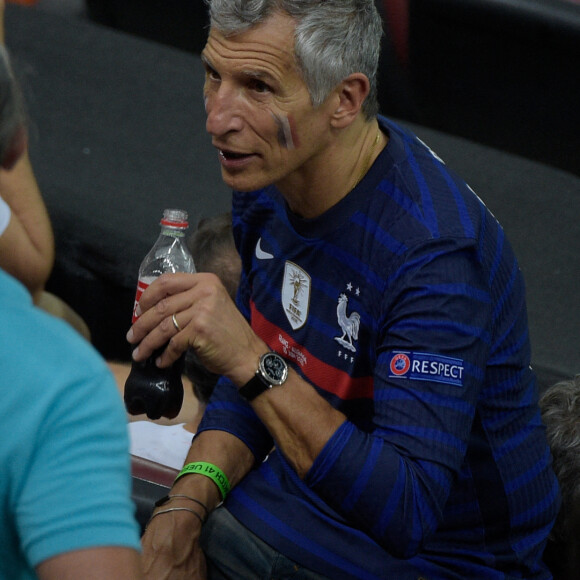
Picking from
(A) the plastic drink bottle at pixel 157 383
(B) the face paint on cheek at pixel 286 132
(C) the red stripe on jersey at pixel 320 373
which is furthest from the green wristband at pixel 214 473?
(B) the face paint on cheek at pixel 286 132

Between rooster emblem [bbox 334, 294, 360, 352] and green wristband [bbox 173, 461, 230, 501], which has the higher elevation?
rooster emblem [bbox 334, 294, 360, 352]

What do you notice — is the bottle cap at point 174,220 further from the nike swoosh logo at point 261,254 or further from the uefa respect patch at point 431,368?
the uefa respect patch at point 431,368

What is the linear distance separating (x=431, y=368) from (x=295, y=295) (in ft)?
1.21

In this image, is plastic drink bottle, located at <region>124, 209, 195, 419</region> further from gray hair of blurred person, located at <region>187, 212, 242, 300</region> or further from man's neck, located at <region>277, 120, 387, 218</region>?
gray hair of blurred person, located at <region>187, 212, 242, 300</region>

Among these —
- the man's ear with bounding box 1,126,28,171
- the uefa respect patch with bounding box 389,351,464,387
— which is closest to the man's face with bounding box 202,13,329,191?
the uefa respect patch with bounding box 389,351,464,387

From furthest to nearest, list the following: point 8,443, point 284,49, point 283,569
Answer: point 283,569
point 284,49
point 8,443

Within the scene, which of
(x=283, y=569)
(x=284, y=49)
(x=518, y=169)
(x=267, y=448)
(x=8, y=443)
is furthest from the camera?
(x=518, y=169)

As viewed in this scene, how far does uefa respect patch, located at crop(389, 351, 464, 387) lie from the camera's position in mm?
1468

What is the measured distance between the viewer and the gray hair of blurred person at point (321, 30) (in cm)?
157

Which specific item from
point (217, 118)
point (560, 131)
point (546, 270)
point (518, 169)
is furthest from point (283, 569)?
point (560, 131)

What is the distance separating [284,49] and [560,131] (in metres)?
2.24

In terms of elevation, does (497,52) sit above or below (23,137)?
below

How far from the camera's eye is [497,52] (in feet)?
11.7

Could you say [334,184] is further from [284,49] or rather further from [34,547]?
[34,547]
